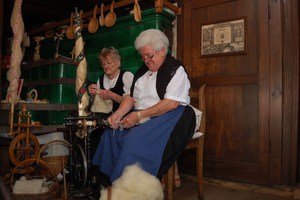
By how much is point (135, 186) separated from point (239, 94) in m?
1.35

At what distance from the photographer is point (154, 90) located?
1.89m

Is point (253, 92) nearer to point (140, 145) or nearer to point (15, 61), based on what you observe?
point (140, 145)

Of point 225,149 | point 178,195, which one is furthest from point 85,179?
point 225,149

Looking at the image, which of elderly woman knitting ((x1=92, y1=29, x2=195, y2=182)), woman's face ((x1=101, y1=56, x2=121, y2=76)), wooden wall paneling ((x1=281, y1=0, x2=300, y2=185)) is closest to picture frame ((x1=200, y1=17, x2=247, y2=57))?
wooden wall paneling ((x1=281, y1=0, x2=300, y2=185))

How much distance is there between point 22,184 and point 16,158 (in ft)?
1.20

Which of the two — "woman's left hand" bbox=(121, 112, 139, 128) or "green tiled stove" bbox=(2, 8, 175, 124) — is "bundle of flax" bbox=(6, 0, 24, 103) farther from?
"woman's left hand" bbox=(121, 112, 139, 128)

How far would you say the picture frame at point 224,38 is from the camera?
238 cm

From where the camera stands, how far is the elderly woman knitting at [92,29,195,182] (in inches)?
64.5

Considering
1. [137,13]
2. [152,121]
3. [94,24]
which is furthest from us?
[94,24]

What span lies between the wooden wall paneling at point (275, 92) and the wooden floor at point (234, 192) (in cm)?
10

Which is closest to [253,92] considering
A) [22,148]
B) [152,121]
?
[152,121]

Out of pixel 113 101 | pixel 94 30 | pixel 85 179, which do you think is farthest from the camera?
pixel 94 30

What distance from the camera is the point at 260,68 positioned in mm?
2262

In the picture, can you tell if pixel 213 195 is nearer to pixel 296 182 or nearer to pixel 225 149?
pixel 225 149
